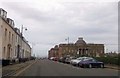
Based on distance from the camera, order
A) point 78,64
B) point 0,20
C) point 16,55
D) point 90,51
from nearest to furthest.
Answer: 1. point 78,64
2. point 0,20
3. point 16,55
4. point 90,51

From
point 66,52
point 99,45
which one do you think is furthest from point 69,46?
point 99,45

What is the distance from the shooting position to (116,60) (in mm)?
42906

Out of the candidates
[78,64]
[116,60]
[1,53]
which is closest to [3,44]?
[1,53]

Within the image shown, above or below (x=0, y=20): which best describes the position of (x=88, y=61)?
below

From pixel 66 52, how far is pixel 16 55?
75241 millimetres

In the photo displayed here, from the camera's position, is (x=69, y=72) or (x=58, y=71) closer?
(x=69, y=72)

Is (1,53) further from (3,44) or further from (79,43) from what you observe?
(79,43)

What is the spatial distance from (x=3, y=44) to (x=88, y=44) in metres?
98.6

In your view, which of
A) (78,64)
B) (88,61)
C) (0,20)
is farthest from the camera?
(0,20)

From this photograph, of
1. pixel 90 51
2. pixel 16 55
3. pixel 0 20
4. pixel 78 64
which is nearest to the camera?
pixel 78 64

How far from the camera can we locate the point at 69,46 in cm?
14725

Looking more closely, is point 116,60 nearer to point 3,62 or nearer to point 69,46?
point 3,62

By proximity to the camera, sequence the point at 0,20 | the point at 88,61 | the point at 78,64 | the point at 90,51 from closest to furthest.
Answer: the point at 88,61, the point at 78,64, the point at 0,20, the point at 90,51

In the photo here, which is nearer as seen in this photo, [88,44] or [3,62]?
[3,62]
